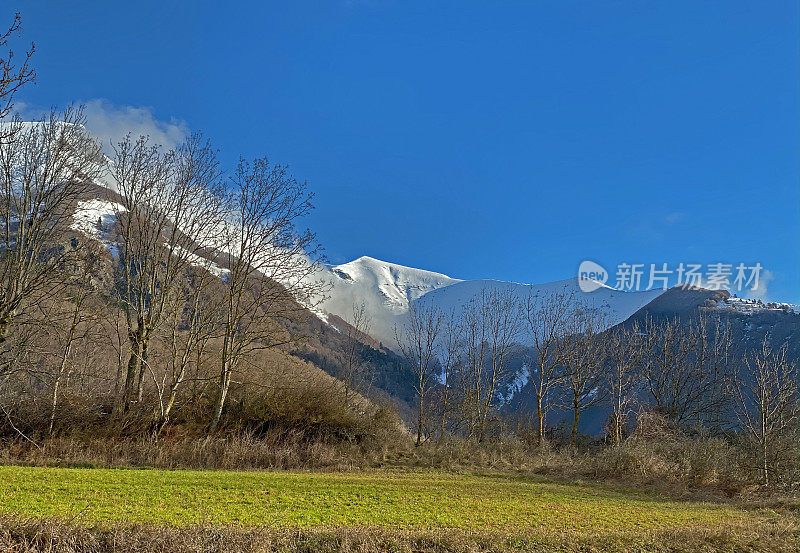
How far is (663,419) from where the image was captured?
1383 inches

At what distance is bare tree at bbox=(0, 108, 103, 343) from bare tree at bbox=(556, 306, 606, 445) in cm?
3062

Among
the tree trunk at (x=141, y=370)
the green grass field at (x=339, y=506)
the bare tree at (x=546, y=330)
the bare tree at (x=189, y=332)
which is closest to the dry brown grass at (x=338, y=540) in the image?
the green grass field at (x=339, y=506)

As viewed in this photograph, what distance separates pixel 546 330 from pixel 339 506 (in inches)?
1130

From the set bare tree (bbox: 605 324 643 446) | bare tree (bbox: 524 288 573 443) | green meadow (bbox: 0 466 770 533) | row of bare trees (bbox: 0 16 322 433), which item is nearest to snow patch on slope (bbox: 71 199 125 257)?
row of bare trees (bbox: 0 16 322 433)

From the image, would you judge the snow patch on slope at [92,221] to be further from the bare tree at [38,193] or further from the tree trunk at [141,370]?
the tree trunk at [141,370]

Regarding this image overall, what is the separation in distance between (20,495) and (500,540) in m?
9.10

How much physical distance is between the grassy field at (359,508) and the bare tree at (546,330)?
1974cm

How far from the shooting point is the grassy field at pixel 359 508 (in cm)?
869

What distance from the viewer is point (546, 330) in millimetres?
36750

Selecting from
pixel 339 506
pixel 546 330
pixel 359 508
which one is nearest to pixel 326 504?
pixel 339 506

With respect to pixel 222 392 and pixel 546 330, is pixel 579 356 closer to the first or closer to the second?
pixel 546 330

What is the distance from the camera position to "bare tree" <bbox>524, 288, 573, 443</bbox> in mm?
35125

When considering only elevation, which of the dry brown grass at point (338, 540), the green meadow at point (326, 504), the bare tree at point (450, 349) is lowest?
Answer: the green meadow at point (326, 504)

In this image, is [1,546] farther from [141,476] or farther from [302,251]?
[302,251]
